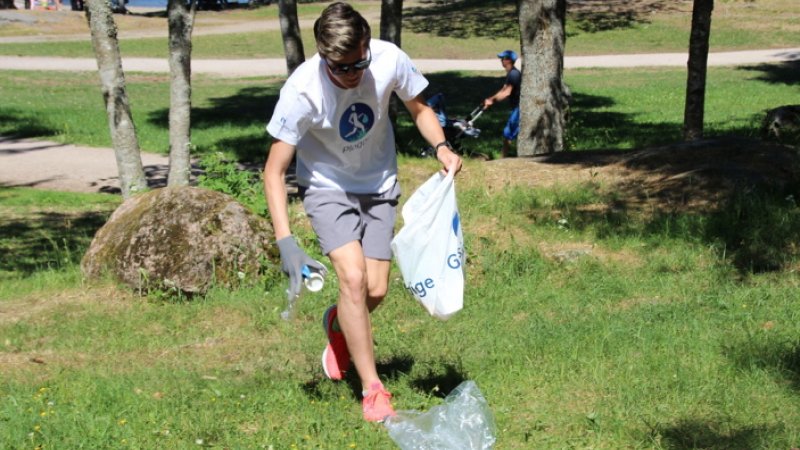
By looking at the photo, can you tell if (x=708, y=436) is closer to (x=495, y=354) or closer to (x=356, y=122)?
(x=495, y=354)

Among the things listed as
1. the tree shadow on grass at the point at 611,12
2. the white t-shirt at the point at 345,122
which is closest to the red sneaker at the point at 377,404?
the white t-shirt at the point at 345,122

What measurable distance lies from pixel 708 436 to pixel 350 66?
2179 millimetres

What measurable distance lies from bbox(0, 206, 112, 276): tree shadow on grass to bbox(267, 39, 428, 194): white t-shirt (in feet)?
14.7

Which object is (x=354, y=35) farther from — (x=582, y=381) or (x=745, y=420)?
(x=745, y=420)

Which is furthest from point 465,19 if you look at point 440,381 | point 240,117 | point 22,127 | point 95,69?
point 440,381

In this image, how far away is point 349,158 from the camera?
4.76 metres

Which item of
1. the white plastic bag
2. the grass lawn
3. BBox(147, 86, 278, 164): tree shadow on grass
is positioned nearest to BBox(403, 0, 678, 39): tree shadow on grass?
BBox(147, 86, 278, 164): tree shadow on grass

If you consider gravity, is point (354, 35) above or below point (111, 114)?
above

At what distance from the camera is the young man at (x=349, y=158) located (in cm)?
445

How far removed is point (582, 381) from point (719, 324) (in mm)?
1124

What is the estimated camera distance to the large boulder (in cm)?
724

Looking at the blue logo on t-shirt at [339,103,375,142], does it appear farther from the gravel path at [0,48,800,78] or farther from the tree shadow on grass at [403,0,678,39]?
Result: the tree shadow on grass at [403,0,678,39]

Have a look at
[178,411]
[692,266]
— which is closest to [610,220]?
[692,266]

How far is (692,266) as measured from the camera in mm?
7035
